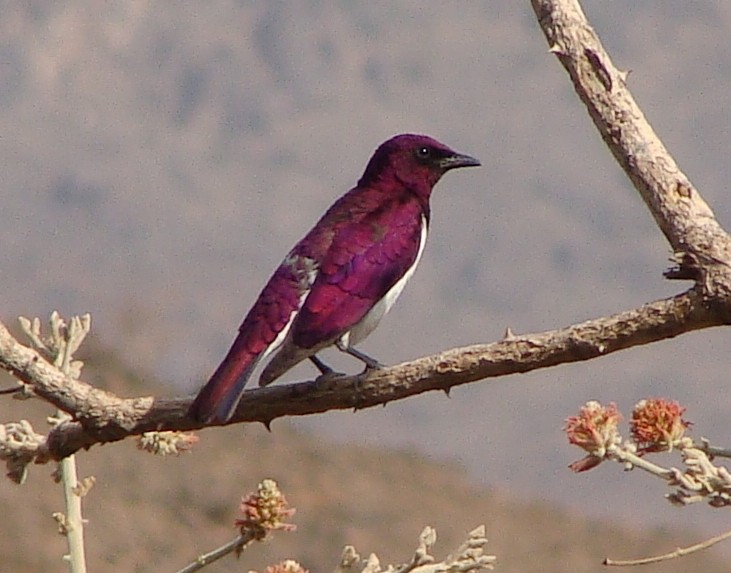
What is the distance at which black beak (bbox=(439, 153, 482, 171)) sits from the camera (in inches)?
275

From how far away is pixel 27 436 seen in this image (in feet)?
15.2

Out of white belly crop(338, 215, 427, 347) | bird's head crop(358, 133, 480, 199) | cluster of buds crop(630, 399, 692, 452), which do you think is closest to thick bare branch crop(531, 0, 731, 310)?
cluster of buds crop(630, 399, 692, 452)

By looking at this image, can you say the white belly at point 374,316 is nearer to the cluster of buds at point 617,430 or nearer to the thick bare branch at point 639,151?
the thick bare branch at point 639,151

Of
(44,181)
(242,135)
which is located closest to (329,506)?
(44,181)

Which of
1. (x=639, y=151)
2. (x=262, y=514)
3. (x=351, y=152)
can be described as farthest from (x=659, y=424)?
(x=351, y=152)

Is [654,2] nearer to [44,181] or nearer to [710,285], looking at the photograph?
[44,181]

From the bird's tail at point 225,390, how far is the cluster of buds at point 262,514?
0.21 meters

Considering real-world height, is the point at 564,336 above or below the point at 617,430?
above

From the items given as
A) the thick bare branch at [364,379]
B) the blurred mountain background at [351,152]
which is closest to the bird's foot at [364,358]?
the thick bare branch at [364,379]

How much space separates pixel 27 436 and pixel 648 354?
10214 centimetres

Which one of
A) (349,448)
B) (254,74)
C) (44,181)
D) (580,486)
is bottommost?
(349,448)

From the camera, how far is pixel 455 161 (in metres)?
7.04

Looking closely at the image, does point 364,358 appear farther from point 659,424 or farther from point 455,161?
point 659,424

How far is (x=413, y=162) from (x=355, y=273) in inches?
46.8
